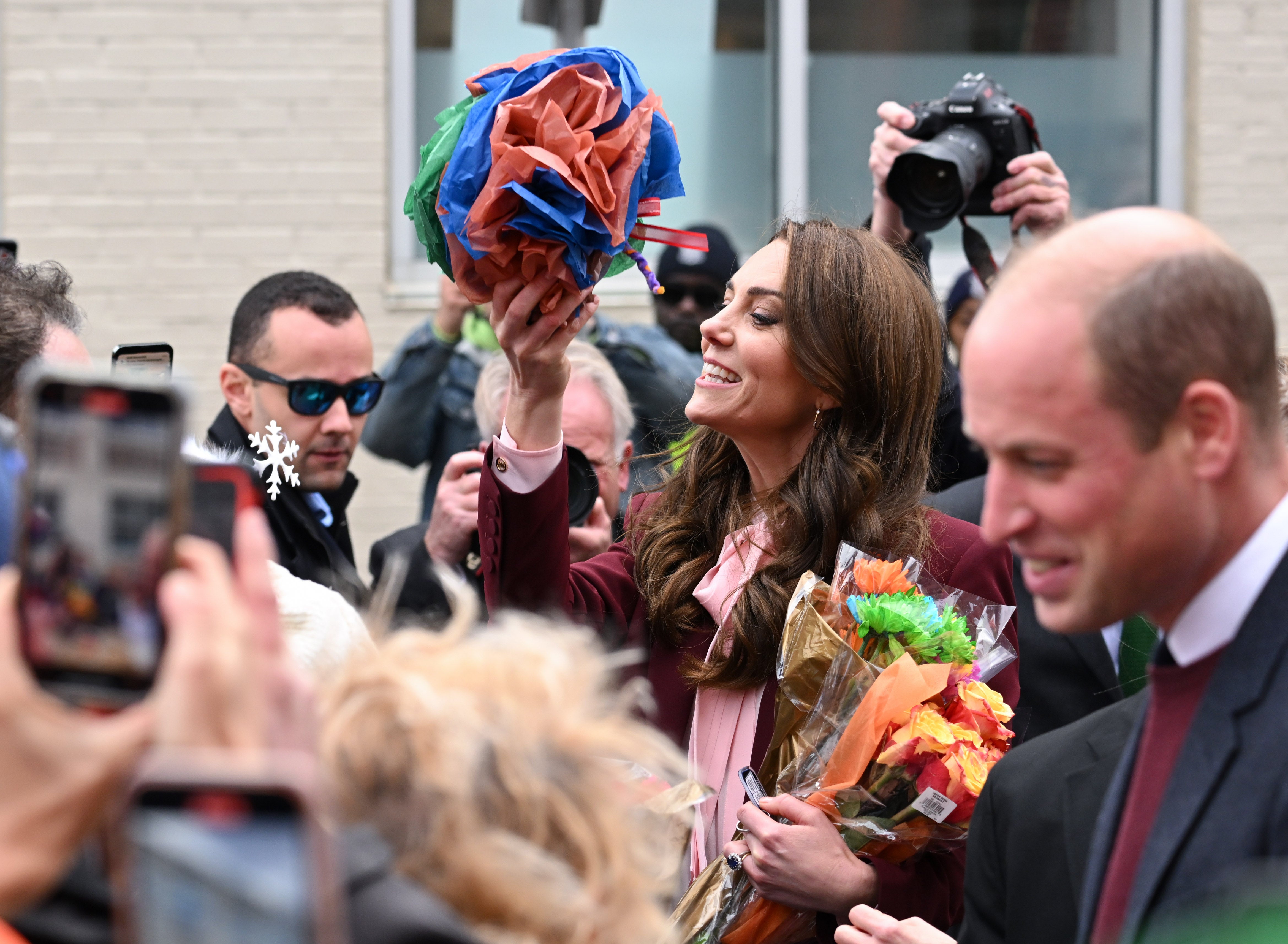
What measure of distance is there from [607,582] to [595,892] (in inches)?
58.3

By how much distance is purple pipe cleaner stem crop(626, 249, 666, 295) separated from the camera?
2.30 m

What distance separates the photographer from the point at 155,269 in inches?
207

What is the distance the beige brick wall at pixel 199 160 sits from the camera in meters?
5.19

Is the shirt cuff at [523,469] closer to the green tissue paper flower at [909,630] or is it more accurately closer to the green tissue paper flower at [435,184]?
the green tissue paper flower at [435,184]

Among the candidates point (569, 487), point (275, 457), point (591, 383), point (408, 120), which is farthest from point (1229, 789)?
point (408, 120)

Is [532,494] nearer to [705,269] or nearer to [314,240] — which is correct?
[705,269]

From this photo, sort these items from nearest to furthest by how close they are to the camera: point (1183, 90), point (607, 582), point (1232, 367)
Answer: point (1232, 367)
point (607, 582)
point (1183, 90)

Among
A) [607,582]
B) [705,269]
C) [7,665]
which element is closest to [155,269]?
[705,269]

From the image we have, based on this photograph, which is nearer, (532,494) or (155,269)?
(532,494)

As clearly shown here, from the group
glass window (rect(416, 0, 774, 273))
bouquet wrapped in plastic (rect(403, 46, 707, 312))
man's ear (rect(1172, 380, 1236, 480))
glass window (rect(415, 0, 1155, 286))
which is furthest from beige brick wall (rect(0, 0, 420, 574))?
man's ear (rect(1172, 380, 1236, 480))

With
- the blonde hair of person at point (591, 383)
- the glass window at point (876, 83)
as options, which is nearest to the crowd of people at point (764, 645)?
the blonde hair of person at point (591, 383)

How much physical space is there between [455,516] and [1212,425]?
2.03 metres

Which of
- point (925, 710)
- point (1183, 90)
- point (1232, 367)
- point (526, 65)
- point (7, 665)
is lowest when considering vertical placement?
point (925, 710)

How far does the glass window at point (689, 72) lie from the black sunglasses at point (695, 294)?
97 cm
